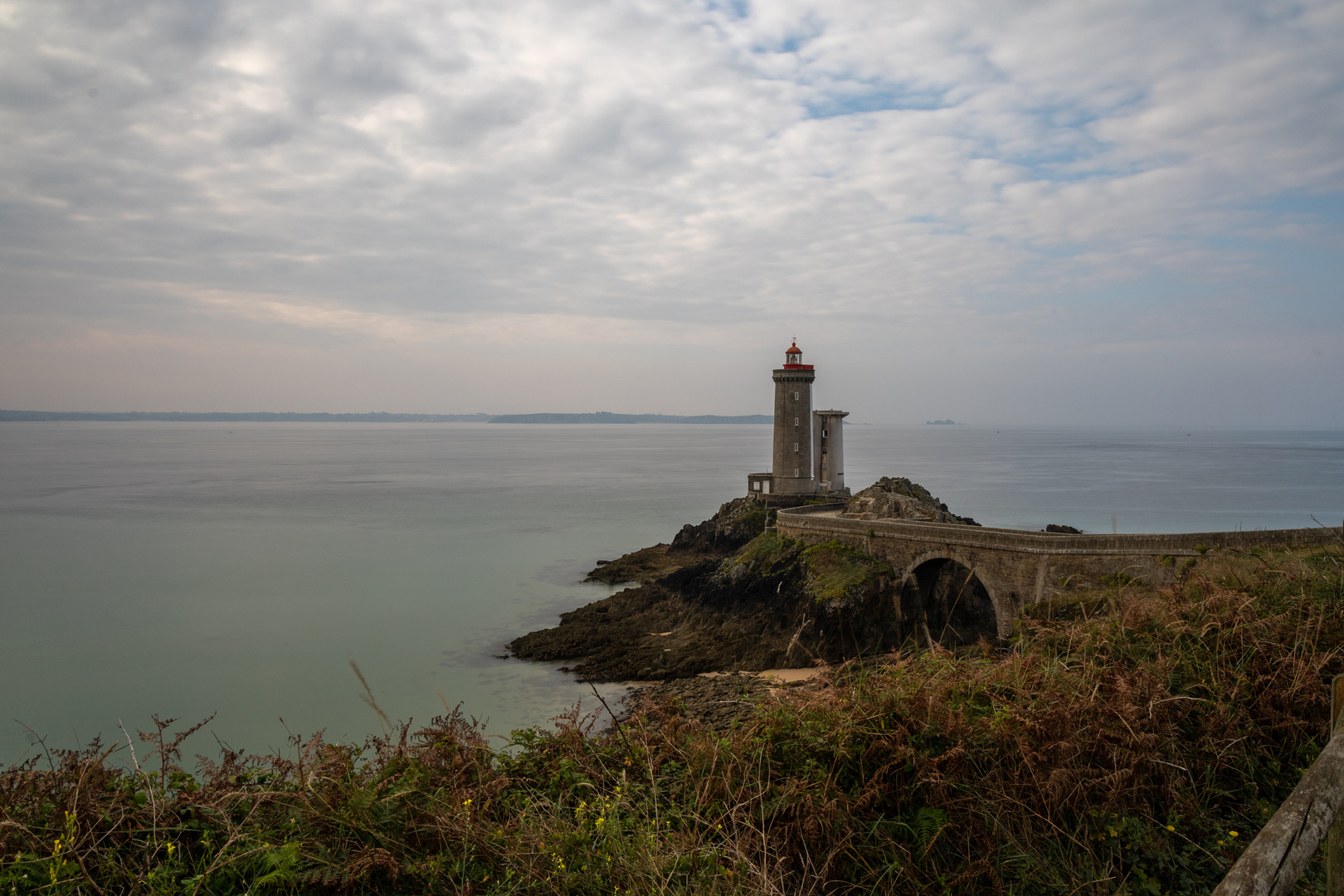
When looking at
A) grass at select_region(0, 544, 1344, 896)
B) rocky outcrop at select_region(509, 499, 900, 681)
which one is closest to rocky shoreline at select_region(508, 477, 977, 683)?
rocky outcrop at select_region(509, 499, 900, 681)

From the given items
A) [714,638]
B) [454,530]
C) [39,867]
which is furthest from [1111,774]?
[454,530]

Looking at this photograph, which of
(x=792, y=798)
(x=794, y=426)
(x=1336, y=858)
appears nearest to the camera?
(x=1336, y=858)

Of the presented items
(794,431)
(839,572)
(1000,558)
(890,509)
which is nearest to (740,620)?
(839,572)

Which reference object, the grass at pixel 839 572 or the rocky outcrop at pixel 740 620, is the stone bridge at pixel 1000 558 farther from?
the rocky outcrop at pixel 740 620

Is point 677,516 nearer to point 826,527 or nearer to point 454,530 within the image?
point 454,530

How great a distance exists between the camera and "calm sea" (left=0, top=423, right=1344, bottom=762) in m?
20.0

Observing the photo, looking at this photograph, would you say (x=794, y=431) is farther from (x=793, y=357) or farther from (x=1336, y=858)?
(x=1336, y=858)

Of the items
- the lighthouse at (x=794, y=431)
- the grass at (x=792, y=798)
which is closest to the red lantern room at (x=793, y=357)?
the lighthouse at (x=794, y=431)

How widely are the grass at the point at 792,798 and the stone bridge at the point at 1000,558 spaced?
8765 mm

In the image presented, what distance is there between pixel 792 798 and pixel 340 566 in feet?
126

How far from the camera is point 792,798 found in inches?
162

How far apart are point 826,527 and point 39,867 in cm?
2359

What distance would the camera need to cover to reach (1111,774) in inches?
154

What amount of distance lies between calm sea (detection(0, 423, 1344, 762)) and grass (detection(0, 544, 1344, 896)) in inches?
516
